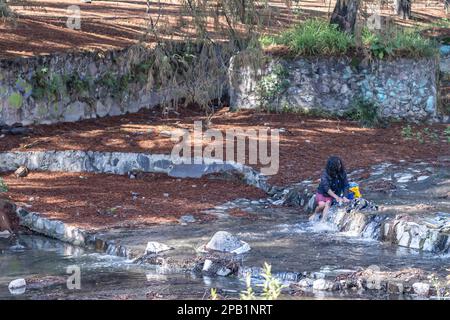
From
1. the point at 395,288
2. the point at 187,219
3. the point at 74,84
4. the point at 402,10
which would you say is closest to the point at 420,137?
the point at 187,219

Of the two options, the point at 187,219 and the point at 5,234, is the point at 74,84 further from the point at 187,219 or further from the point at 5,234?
the point at 187,219

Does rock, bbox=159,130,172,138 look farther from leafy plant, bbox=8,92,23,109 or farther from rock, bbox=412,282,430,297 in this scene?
rock, bbox=412,282,430,297

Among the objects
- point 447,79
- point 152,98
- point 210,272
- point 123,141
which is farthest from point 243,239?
point 447,79

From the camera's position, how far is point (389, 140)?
17.1 meters

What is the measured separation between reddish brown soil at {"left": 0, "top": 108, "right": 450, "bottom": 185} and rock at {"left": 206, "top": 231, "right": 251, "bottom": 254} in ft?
11.4

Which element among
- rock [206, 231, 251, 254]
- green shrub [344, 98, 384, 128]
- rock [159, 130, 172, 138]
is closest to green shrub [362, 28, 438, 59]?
green shrub [344, 98, 384, 128]

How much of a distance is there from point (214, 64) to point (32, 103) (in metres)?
4.89

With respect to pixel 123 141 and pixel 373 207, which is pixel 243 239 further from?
pixel 123 141

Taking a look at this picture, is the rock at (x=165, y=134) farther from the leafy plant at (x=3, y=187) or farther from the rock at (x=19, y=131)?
the leafy plant at (x=3, y=187)

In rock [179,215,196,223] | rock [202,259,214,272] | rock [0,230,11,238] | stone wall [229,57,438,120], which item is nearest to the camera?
rock [202,259,214,272]

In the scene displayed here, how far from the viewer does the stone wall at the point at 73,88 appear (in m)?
17.8

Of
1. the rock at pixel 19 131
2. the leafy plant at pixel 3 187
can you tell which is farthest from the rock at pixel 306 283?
the rock at pixel 19 131

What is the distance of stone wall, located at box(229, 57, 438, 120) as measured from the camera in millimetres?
18719

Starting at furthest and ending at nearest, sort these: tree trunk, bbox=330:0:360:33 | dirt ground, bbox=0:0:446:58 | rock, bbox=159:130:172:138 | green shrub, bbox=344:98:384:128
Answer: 1. tree trunk, bbox=330:0:360:33
2. dirt ground, bbox=0:0:446:58
3. green shrub, bbox=344:98:384:128
4. rock, bbox=159:130:172:138
